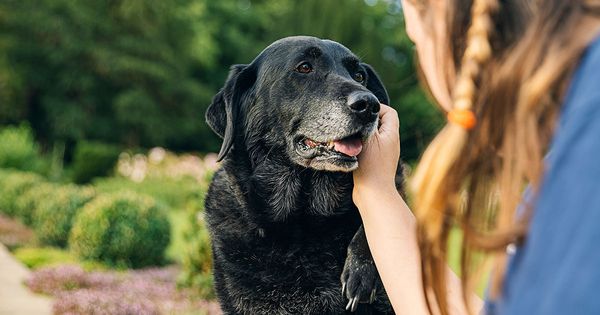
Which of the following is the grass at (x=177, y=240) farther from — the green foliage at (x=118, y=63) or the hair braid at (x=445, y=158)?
the green foliage at (x=118, y=63)

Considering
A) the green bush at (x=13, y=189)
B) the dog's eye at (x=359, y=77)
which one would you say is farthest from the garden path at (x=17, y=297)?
the green bush at (x=13, y=189)

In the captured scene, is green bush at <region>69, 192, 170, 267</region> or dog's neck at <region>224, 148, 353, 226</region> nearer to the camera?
dog's neck at <region>224, 148, 353, 226</region>

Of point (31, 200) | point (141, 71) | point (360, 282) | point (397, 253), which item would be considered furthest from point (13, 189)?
point (141, 71)

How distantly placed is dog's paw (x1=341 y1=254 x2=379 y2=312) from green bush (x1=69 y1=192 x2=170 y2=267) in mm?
6613

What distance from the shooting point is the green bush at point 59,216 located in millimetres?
10484

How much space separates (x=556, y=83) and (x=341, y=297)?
6.15 ft

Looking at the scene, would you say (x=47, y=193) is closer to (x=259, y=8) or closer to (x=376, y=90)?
→ (x=376, y=90)

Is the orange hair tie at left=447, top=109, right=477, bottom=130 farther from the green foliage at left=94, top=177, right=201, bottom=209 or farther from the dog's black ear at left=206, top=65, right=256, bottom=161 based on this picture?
the green foliage at left=94, top=177, right=201, bottom=209

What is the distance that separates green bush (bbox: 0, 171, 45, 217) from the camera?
13.3 m

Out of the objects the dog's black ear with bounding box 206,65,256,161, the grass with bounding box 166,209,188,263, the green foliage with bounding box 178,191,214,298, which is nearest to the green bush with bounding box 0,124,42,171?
the grass with bounding box 166,209,188,263

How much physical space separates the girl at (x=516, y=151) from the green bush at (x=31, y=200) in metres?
10.7

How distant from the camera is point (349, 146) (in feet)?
9.68

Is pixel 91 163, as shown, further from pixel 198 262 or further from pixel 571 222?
pixel 571 222

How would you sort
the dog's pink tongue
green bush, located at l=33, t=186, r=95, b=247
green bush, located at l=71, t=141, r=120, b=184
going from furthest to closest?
green bush, located at l=71, t=141, r=120, b=184 < green bush, located at l=33, t=186, r=95, b=247 < the dog's pink tongue
